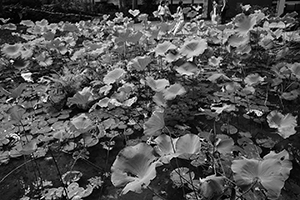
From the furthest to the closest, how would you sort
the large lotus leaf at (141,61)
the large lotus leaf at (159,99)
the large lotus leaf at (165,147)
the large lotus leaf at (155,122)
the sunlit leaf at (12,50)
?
the sunlit leaf at (12,50) < the large lotus leaf at (141,61) < the large lotus leaf at (159,99) < the large lotus leaf at (155,122) < the large lotus leaf at (165,147)

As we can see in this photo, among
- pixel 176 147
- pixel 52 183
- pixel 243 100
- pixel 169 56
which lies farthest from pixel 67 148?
pixel 243 100

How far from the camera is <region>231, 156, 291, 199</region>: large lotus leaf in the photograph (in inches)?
32.5

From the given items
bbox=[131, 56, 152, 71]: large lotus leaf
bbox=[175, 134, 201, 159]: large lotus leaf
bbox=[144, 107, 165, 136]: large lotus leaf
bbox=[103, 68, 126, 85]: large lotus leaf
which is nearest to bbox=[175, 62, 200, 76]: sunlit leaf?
bbox=[131, 56, 152, 71]: large lotus leaf

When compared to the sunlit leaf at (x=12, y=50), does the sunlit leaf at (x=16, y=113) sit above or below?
below

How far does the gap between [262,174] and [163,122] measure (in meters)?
0.52

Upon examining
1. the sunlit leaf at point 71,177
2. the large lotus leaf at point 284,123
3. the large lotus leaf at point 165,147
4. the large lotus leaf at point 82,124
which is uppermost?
the large lotus leaf at point 165,147

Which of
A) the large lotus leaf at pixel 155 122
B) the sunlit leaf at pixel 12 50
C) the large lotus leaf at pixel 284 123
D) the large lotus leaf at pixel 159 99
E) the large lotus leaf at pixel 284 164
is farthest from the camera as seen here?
the sunlit leaf at pixel 12 50

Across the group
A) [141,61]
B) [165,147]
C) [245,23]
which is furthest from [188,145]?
[245,23]

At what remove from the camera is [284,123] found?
4.59ft

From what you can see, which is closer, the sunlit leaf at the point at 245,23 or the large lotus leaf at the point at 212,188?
the large lotus leaf at the point at 212,188

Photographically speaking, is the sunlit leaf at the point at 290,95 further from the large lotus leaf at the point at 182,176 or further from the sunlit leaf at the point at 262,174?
the sunlit leaf at the point at 262,174

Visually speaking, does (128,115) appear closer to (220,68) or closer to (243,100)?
(243,100)

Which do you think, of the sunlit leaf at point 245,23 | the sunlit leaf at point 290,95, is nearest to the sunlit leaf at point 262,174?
the sunlit leaf at point 290,95

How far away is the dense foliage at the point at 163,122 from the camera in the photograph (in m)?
0.97
